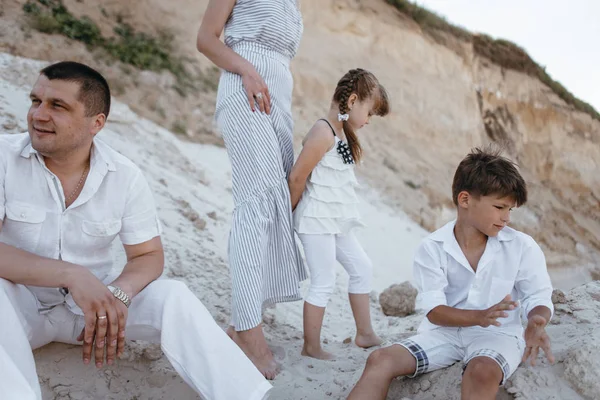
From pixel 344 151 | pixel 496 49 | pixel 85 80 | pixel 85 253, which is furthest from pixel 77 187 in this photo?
pixel 496 49

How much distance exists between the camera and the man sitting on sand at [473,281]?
2453mm

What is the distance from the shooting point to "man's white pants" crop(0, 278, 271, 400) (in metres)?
2.09

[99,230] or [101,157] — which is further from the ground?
[101,157]

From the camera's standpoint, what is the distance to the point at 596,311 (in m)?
3.21

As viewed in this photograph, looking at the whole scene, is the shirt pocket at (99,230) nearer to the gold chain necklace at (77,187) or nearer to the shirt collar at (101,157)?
the gold chain necklace at (77,187)

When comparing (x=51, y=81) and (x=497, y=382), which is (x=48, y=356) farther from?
(x=497, y=382)

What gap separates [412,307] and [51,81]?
3314 mm

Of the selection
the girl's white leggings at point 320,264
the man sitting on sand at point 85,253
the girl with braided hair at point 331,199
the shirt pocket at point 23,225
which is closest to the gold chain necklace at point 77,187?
the man sitting on sand at point 85,253

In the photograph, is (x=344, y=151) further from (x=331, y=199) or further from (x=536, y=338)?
(x=536, y=338)

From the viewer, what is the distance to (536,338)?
2229 millimetres

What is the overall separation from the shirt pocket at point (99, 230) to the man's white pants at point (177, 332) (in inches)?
11.0

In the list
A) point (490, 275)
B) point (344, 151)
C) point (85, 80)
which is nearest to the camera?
point (85, 80)

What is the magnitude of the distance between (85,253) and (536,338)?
1742 mm

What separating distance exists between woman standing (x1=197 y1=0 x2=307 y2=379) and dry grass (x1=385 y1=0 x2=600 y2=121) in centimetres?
1110
